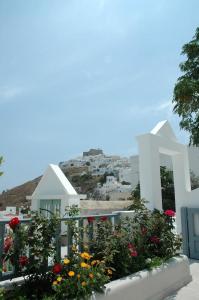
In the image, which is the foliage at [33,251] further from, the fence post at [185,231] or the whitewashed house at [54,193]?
the whitewashed house at [54,193]

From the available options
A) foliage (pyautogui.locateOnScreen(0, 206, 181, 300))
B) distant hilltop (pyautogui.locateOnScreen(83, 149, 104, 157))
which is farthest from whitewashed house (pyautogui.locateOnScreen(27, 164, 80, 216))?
distant hilltop (pyautogui.locateOnScreen(83, 149, 104, 157))

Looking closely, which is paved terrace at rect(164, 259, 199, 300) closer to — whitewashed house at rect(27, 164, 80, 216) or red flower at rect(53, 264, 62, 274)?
red flower at rect(53, 264, 62, 274)

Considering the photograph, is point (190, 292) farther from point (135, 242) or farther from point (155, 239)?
point (135, 242)

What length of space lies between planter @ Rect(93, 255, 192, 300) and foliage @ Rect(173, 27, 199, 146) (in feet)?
18.8

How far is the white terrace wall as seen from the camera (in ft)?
24.8

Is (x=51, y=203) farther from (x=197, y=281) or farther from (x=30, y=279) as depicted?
(x=30, y=279)

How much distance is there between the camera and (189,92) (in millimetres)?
9125

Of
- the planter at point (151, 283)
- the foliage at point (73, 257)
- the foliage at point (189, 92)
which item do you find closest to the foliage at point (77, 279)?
the foliage at point (73, 257)

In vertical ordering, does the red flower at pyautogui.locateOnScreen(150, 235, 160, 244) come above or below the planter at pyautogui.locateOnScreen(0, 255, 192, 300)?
above

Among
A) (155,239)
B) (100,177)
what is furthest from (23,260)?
(100,177)

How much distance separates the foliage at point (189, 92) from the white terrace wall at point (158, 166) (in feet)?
4.49

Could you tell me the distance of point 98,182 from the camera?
7144 cm

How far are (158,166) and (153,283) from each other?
373 cm

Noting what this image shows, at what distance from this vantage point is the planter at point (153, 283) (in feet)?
13.2
